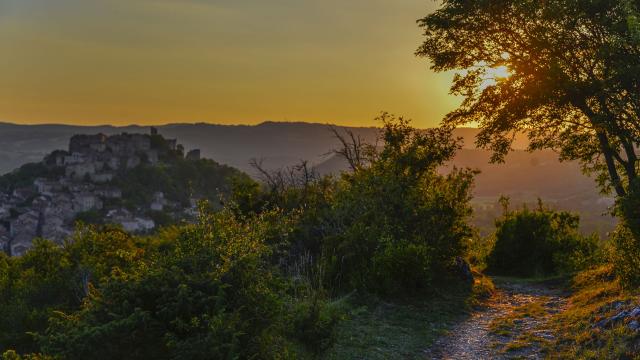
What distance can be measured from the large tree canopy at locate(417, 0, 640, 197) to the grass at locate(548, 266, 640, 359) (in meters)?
2.67

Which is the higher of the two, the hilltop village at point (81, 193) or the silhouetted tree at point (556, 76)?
the silhouetted tree at point (556, 76)

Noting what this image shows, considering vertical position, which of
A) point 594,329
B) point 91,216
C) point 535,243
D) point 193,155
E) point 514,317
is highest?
point 193,155

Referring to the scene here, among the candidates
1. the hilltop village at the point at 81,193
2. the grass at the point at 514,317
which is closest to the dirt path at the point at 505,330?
the grass at the point at 514,317

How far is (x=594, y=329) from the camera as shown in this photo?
9656 millimetres

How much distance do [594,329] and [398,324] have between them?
3.72m

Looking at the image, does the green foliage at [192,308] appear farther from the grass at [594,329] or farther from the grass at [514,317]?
the grass at [514,317]

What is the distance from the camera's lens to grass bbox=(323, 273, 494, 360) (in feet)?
32.2

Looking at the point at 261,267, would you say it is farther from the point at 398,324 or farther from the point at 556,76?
the point at 556,76

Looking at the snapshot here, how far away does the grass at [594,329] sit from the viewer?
8.34 meters

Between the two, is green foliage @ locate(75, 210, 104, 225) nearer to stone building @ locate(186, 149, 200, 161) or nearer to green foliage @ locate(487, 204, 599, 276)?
stone building @ locate(186, 149, 200, 161)

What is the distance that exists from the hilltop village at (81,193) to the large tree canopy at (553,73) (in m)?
37.6

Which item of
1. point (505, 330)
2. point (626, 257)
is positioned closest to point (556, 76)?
point (626, 257)

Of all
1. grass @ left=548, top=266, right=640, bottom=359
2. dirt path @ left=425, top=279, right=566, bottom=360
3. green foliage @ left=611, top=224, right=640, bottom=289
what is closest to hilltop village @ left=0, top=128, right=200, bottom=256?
dirt path @ left=425, top=279, right=566, bottom=360

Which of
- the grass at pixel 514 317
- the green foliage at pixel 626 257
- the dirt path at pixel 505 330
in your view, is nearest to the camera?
the dirt path at pixel 505 330
